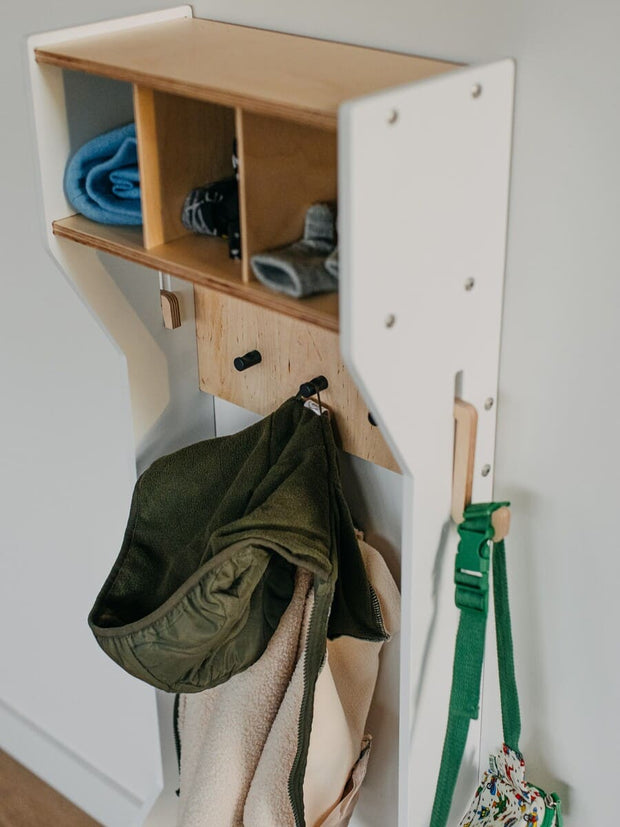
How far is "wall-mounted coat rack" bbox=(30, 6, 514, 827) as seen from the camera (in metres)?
0.90

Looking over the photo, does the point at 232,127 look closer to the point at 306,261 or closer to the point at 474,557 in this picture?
the point at 306,261

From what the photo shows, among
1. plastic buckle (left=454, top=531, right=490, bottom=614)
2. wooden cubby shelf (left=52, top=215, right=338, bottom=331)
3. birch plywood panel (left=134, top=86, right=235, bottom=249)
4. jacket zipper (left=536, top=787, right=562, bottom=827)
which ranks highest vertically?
birch plywood panel (left=134, top=86, right=235, bottom=249)

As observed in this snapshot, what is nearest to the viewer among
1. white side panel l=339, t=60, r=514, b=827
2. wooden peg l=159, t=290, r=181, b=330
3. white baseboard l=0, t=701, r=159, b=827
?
white side panel l=339, t=60, r=514, b=827

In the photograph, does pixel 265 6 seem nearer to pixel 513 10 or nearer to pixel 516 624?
pixel 513 10

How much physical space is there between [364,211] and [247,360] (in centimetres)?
48

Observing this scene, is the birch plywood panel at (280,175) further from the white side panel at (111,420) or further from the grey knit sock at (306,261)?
the white side panel at (111,420)

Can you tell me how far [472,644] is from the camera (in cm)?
117

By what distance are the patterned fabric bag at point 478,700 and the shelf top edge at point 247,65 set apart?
0.46 metres

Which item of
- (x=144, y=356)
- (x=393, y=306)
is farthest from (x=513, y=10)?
(x=144, y=356)

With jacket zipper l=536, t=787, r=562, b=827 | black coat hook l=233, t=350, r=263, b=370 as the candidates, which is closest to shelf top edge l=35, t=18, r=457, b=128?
black coat hook l=233, t=350, r=263, b=370

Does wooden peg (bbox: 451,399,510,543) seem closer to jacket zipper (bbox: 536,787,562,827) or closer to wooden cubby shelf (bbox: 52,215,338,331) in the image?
wooden cubby shelf (bbox: 52,215,338,331)

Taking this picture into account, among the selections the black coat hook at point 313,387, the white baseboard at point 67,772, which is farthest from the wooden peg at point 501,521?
the white baseboard at point 67,772

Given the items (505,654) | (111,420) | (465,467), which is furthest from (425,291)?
(111,420)

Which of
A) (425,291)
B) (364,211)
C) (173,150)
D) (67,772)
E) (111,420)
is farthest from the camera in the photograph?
(67,772)
